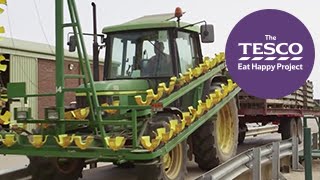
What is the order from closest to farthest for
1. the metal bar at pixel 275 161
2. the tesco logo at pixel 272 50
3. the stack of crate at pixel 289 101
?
1. the tesco logo at pixel 272 50
2. the metal bar at pixel 275 161
3. the stack of crate at pixel 289 101

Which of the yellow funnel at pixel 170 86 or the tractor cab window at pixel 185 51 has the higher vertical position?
the tractor cab window at pixel 185 51

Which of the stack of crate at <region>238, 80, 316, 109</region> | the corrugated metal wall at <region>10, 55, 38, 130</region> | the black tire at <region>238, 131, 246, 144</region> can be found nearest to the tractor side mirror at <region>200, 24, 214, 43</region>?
the stack of crate at <region>238, 80, 316, 109</region>

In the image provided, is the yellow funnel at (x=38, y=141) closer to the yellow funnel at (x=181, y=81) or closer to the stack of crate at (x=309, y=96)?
the yellow funnel at (x=181, y=81)

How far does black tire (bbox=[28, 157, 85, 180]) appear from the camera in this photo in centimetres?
665

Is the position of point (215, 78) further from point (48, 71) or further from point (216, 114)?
point (48, 71)

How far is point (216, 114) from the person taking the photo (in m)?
8.02

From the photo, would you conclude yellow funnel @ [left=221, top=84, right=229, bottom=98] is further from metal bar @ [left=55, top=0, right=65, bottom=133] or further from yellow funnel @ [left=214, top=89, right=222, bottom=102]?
metal bar @ [left=55, top=0, right=65, bottom=133]

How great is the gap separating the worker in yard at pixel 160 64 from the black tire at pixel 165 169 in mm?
1346

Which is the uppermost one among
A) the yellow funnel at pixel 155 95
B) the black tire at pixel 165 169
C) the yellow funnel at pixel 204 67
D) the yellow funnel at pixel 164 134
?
the yellow funnel at pixel 204 67

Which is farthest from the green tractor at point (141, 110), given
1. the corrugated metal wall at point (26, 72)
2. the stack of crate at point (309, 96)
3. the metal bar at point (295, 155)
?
the corrugated metal wall at point (26, 72)

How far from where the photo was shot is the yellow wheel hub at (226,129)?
339 inches

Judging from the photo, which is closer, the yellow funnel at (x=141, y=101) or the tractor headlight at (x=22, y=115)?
the yellow funnel at (x=141, y=101)

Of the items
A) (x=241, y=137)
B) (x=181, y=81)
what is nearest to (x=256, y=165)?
(x=181, y=81)

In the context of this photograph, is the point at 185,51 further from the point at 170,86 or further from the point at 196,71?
the point at 170,86
